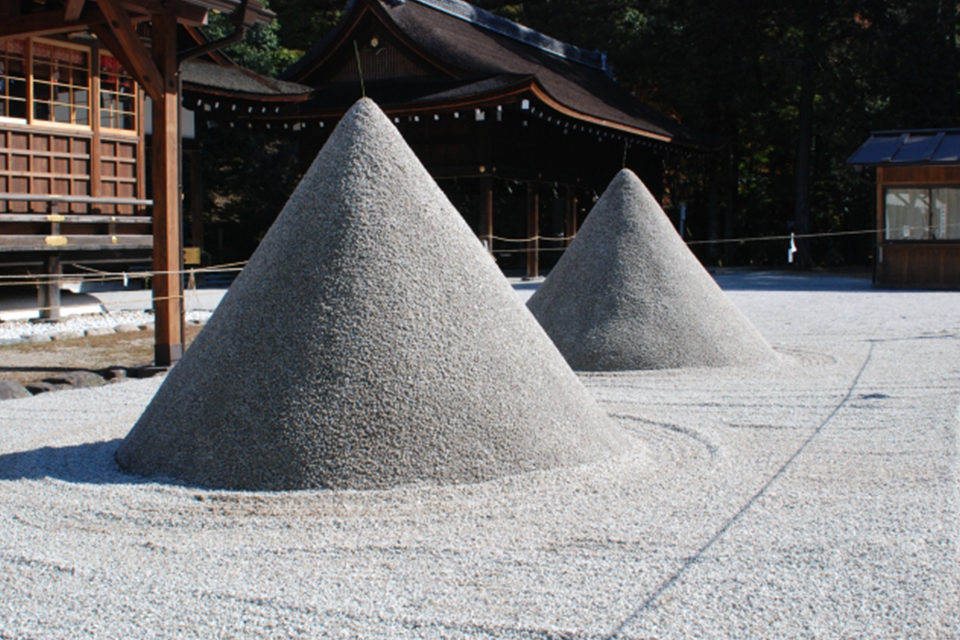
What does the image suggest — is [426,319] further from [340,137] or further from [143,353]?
[143,353]

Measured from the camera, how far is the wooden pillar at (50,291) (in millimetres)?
11258

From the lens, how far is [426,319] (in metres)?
4.48

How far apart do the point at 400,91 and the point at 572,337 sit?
10.9 metres

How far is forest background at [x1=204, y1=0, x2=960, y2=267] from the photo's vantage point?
21.7 metres

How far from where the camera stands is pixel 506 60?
19.6 metres

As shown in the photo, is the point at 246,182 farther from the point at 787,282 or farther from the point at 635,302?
the point at 635,302

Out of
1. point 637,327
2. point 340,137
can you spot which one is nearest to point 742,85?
point 637,327

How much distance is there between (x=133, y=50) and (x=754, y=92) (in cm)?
1950

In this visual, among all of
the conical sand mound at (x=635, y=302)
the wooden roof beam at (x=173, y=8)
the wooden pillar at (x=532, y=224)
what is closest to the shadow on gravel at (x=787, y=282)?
the wooden pillar at (x=532, y=224)

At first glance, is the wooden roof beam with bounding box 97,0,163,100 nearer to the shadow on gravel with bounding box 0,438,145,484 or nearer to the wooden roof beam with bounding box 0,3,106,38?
the wooden roof beam with bounding box 0,3,106,38

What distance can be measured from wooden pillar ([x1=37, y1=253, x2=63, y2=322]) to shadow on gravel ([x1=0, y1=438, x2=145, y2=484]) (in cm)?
670

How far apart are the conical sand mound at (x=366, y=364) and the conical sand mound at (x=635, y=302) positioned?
10.2ft

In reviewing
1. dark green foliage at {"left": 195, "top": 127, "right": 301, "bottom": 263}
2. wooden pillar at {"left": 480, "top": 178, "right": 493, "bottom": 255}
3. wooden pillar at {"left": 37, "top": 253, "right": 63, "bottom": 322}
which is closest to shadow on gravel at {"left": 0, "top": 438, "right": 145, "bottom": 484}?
wooden pillar at {"left": 37, "top": 253, "right": 63, "bottom": 322}

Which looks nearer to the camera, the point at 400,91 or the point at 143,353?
the point at 143,353
